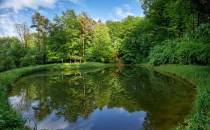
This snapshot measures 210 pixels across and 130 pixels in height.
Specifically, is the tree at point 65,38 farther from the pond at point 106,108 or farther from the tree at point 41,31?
the pond at point 106,108

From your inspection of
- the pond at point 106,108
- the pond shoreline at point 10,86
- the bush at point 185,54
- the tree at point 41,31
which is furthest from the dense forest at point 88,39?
the pond at point 106,108

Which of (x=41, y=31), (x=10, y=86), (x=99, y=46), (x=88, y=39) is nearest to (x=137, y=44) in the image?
(x=99, y=46)

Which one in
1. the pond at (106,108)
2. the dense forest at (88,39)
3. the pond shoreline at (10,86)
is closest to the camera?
the pond shoreline at (10,86)

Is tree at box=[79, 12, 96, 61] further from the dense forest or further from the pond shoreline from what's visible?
the pond shoreline

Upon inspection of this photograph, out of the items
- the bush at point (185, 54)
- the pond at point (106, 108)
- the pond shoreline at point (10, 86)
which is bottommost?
the pond at point (106, 108)

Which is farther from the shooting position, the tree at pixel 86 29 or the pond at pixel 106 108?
the tree at pixel 86 29

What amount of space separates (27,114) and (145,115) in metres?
5.68

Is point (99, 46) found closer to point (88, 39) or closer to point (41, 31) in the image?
point (88, 39)

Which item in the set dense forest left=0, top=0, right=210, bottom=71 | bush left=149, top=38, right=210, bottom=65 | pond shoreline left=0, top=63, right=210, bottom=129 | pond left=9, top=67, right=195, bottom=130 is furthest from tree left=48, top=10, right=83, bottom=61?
pond left=9, top=67, right=195, bottom=130

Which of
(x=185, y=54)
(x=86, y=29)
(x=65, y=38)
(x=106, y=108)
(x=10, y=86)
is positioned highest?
(x=86, y=29)

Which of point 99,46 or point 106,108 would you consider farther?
point 99,46

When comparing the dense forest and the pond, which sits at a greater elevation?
the dense forest

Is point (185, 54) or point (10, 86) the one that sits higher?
point (185, 54)

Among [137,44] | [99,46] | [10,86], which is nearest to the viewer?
[10,86]
